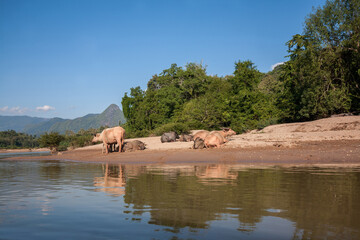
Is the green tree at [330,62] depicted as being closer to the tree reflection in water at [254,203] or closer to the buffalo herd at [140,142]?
the buffalo herd at [140,142]

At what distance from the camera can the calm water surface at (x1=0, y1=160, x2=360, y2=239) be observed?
175 inches

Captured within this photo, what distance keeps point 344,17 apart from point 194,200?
88.2 feet

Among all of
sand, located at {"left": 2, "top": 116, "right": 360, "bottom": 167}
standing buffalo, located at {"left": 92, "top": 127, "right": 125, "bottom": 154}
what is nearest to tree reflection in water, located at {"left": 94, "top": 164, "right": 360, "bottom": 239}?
sand, located at {"left": 2, "top": 116, "right": 360, "bottom": 167}

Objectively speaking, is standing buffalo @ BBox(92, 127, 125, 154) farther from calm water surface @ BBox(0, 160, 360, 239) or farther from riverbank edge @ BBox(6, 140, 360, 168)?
calm water surface @ BBox(0, 160, 360, 239)

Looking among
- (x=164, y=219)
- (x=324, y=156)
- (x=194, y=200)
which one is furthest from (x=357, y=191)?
(x=324, y=156)

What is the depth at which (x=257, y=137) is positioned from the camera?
2395 centimetres

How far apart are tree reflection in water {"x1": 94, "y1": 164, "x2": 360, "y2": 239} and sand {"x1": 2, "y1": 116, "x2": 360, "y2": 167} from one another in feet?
23.5

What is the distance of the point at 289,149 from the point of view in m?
19.0

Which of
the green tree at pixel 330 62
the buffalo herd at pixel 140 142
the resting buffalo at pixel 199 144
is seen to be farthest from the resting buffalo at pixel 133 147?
the green tree at pixel 330 62

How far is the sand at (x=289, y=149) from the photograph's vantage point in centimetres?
1662

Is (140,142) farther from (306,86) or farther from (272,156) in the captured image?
(306,86)

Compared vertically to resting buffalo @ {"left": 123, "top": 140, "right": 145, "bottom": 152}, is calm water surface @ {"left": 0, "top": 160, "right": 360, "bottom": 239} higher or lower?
lower

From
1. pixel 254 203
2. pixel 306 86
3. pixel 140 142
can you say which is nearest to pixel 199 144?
pixel 140 142

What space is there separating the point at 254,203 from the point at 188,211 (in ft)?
5.03
